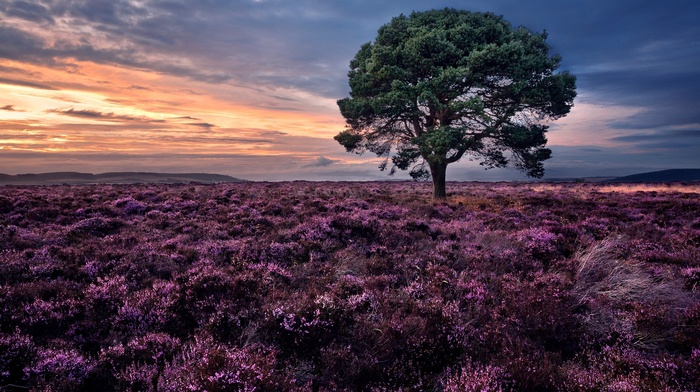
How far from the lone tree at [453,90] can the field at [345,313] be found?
1114cm

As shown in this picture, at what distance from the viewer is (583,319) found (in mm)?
4941

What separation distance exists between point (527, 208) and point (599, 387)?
48.4ft

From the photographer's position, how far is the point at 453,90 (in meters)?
19.7

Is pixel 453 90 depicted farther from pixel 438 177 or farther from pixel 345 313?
pixel 345 313

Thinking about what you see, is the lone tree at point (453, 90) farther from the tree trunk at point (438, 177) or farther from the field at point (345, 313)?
the field at point (345, 313)

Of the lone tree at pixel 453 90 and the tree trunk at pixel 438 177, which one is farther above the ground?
the lone tree at pixel 453 90

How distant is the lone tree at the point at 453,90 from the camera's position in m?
18.7

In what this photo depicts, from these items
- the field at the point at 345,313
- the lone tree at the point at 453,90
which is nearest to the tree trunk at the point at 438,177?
the lone tree at the point at 453,90

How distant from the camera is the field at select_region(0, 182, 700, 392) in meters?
3.50

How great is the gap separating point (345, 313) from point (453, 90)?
1778 centimetres

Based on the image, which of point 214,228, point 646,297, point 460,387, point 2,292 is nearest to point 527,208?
point 646,297

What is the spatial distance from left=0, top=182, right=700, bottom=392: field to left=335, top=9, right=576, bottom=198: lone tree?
36.5 feet

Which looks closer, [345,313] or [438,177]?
[345,313]

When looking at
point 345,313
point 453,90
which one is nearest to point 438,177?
point 453,90
